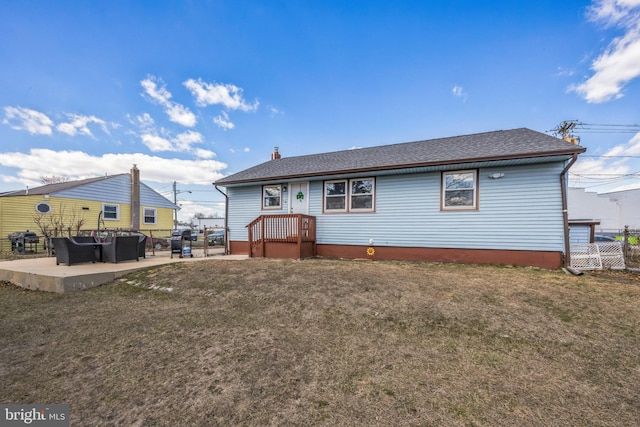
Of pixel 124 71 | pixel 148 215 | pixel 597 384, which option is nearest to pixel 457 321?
pixel 597 384

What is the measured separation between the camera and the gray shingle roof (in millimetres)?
7035

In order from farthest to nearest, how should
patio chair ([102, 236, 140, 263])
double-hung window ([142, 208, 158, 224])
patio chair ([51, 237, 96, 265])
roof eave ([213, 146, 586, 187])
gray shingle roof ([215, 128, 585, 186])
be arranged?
double-hung window ([142, 208, 158, 224]) → patio chair ([102, 236, 140, 263]) → patio chair ([51, 237, 96, 265]) → gray shingle roof ([215, 128, 585, 186]) → roof eave ([213, 146, 586, 187])

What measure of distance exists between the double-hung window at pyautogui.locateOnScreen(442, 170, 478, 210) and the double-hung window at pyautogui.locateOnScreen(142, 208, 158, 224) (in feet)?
65.7

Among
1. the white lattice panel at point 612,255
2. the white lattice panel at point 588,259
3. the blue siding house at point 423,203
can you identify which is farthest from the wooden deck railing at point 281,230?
the white lattice panel at point 612,255

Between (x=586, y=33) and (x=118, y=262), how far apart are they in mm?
17633

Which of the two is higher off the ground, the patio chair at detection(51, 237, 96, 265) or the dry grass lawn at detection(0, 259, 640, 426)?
the patio chair at detection(51, 237, 96, 265)

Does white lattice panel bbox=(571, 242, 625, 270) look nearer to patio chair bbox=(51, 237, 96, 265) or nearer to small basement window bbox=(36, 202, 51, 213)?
patio chair bbox=(51, 237, 96, 265)

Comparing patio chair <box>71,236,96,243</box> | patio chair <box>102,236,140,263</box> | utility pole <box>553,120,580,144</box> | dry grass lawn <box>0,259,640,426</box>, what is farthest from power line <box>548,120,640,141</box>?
patio chair <box>71,236,96,243</box>

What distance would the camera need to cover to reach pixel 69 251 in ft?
24.8

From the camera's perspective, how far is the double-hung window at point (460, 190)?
7.90 metres

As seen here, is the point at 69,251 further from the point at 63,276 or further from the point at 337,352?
the point at 337,352

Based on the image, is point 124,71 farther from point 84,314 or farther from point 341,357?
point 341,357

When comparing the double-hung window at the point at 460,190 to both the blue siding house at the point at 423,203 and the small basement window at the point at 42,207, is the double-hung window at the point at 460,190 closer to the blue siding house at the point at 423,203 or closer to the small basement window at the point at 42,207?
the blue siding house at the point at 423,203

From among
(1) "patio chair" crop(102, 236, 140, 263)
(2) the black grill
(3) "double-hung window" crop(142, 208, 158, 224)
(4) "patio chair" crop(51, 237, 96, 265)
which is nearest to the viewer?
(4) "patio chair" crop(51, 237, 96, 265)
